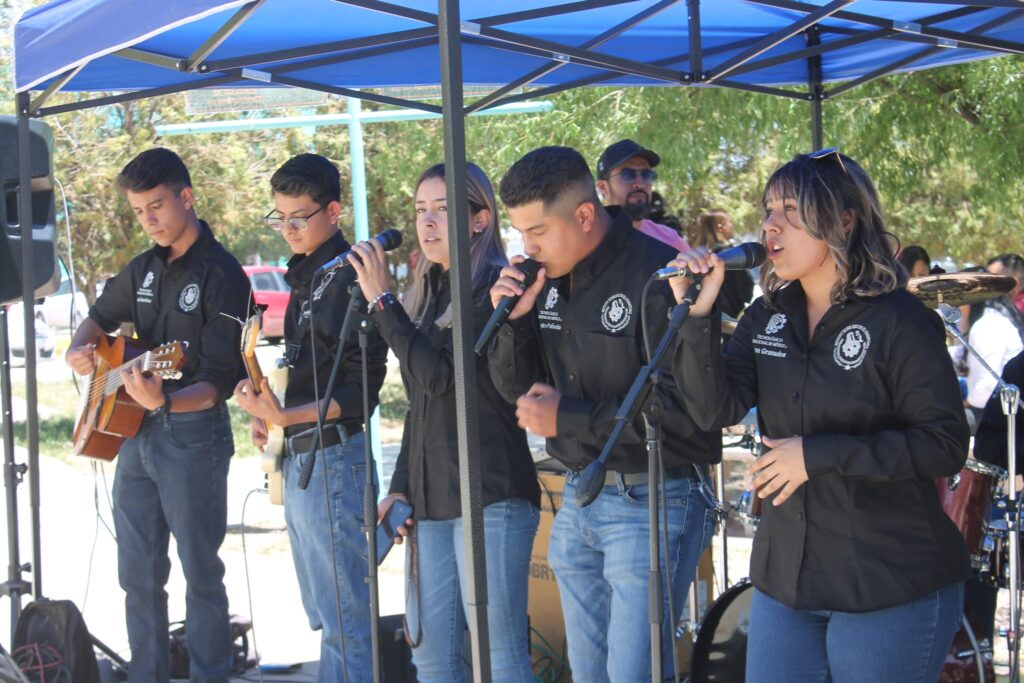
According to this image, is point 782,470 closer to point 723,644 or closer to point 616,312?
point 616,312

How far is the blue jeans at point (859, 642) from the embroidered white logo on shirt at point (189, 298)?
10.00 ft

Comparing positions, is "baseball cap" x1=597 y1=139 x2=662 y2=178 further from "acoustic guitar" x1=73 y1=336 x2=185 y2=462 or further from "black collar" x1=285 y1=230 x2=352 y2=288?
"acoustic guitar" x1=73 y1=336 x2=185 y2=462

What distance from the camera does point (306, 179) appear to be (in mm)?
4742

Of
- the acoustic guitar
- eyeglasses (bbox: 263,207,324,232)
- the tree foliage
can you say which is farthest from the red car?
eyeglasses (bbox: 263,207,324,232)

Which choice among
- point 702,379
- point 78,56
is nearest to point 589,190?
point 702,379

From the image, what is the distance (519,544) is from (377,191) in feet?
47.8

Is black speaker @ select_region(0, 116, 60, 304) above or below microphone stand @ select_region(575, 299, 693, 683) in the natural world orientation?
above

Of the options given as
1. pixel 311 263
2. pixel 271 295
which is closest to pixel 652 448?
pixel 311 263

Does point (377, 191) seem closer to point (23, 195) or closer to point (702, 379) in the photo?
point (23, 195)

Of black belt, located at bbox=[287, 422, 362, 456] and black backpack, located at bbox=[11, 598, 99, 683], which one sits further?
black backpack, located at bbox=[11, 598, 99, 683]

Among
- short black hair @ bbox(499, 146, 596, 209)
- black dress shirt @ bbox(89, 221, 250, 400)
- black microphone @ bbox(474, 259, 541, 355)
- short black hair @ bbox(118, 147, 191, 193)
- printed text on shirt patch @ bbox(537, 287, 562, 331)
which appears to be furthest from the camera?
short black hair @ bbox(118, 147, 191, 193)

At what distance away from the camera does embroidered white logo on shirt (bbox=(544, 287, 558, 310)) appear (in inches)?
144

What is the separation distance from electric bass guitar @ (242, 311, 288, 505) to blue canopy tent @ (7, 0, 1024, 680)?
0.99 metres

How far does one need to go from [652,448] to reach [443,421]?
115cm
